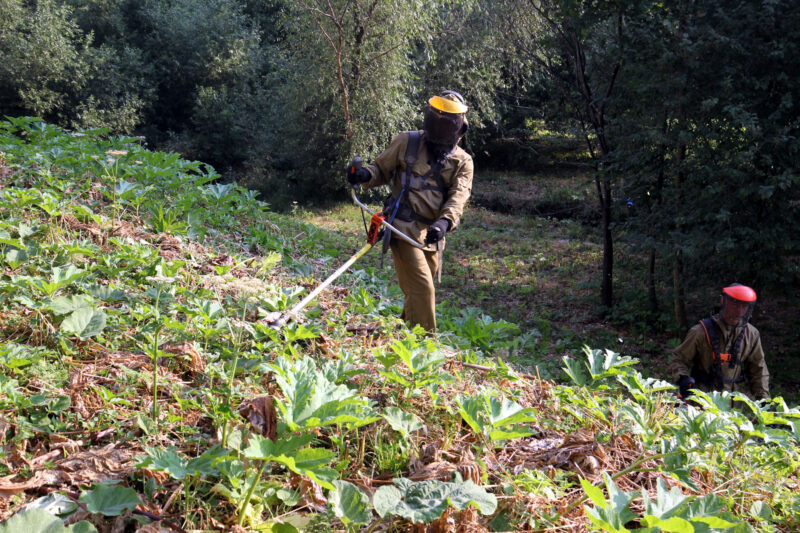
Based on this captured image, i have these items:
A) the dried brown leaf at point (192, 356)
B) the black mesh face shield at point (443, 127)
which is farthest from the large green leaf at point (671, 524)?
the black mesh face shield at point (443, 127)

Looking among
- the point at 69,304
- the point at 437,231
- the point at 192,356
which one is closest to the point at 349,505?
the point at 192,356

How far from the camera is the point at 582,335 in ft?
31.8

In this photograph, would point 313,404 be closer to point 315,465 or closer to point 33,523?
point 315,465

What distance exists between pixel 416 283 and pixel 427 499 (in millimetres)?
3358

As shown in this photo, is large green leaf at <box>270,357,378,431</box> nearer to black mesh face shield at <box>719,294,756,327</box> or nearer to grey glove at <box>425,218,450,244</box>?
grey glove at <box>425,218,450,244</box>

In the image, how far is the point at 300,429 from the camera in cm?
204

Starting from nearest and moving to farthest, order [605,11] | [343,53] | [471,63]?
1. [605,11]
2. [343,53]
3. [471,63]

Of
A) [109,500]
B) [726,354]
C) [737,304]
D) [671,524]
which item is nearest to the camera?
[671,524]

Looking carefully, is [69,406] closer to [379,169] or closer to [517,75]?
[379,169]

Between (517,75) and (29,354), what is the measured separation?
2227cm

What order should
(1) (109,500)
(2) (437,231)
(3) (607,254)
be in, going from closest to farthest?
1. (1) (109,500)
2. (2) (437,231)
3. (3) (607,254)

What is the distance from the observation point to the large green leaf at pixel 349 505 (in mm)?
2008

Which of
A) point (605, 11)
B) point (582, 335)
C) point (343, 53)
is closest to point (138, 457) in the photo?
point (582, 335)

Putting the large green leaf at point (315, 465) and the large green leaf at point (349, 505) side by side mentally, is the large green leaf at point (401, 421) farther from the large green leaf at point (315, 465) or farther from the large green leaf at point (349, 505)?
the large green leaf at point (315, 465)
